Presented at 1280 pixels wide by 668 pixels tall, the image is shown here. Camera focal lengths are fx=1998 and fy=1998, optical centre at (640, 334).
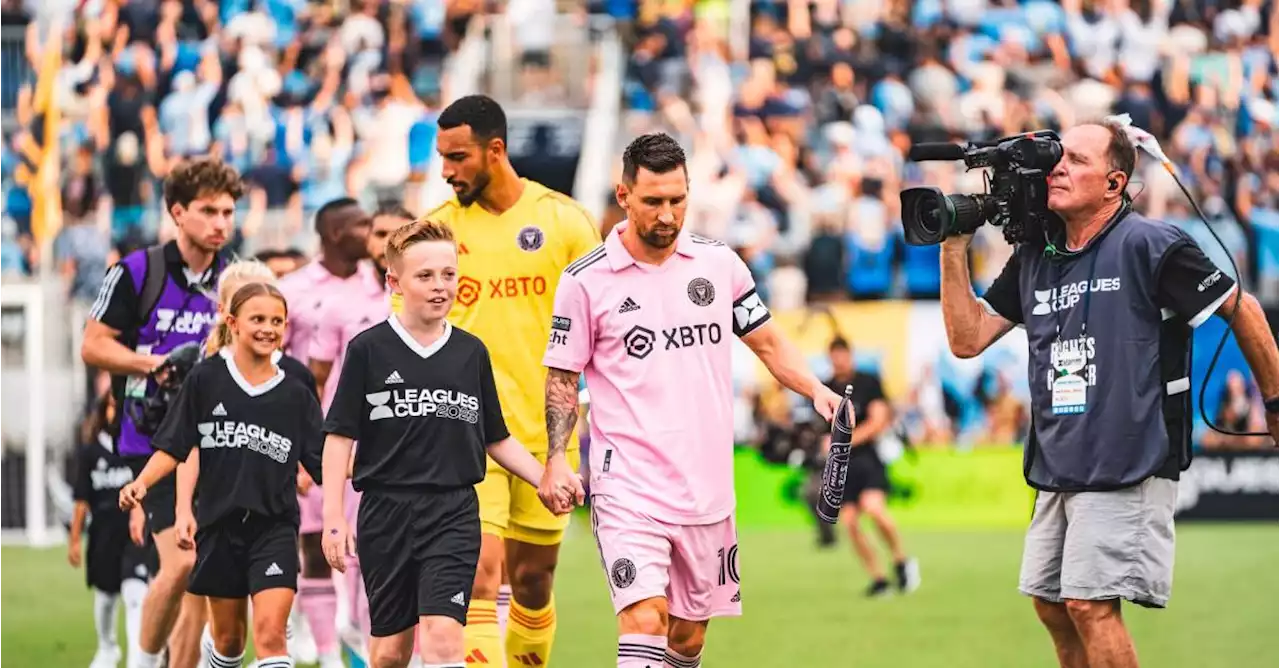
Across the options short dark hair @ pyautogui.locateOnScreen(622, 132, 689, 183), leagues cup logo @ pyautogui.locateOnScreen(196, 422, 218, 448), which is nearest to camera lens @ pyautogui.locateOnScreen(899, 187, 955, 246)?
short dark hair @ pyautogui.locateOnScreen(622, 132, 689, 183)

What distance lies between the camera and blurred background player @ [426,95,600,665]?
29.5 feet

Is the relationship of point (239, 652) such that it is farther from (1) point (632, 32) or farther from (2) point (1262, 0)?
(2) point (1262, 0)

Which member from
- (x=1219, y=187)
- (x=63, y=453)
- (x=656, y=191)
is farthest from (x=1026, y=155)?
(x=1219, y=187)

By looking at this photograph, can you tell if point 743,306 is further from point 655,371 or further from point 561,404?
point 561,404

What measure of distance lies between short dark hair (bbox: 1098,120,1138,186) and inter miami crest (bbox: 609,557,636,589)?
247cm

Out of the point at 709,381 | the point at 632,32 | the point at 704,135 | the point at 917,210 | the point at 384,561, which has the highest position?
the point at 632,32

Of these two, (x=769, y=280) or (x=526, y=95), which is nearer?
(x=769, y=280)

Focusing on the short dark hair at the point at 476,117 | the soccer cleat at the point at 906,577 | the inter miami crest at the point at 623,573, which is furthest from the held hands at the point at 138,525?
the soccer cleat at the point at 906,577

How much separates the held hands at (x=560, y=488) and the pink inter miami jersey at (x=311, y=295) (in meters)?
3.49

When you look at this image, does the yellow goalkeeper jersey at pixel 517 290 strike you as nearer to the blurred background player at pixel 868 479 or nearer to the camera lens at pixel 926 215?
the camera lens at pixel 926 215

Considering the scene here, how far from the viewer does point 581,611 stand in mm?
15078

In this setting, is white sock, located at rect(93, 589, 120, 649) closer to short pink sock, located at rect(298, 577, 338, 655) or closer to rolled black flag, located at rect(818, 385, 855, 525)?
short pink sock, located at rect(298, 577, 338, 655)

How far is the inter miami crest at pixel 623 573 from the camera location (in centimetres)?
763

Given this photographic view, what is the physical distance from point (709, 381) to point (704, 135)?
67.6ft
